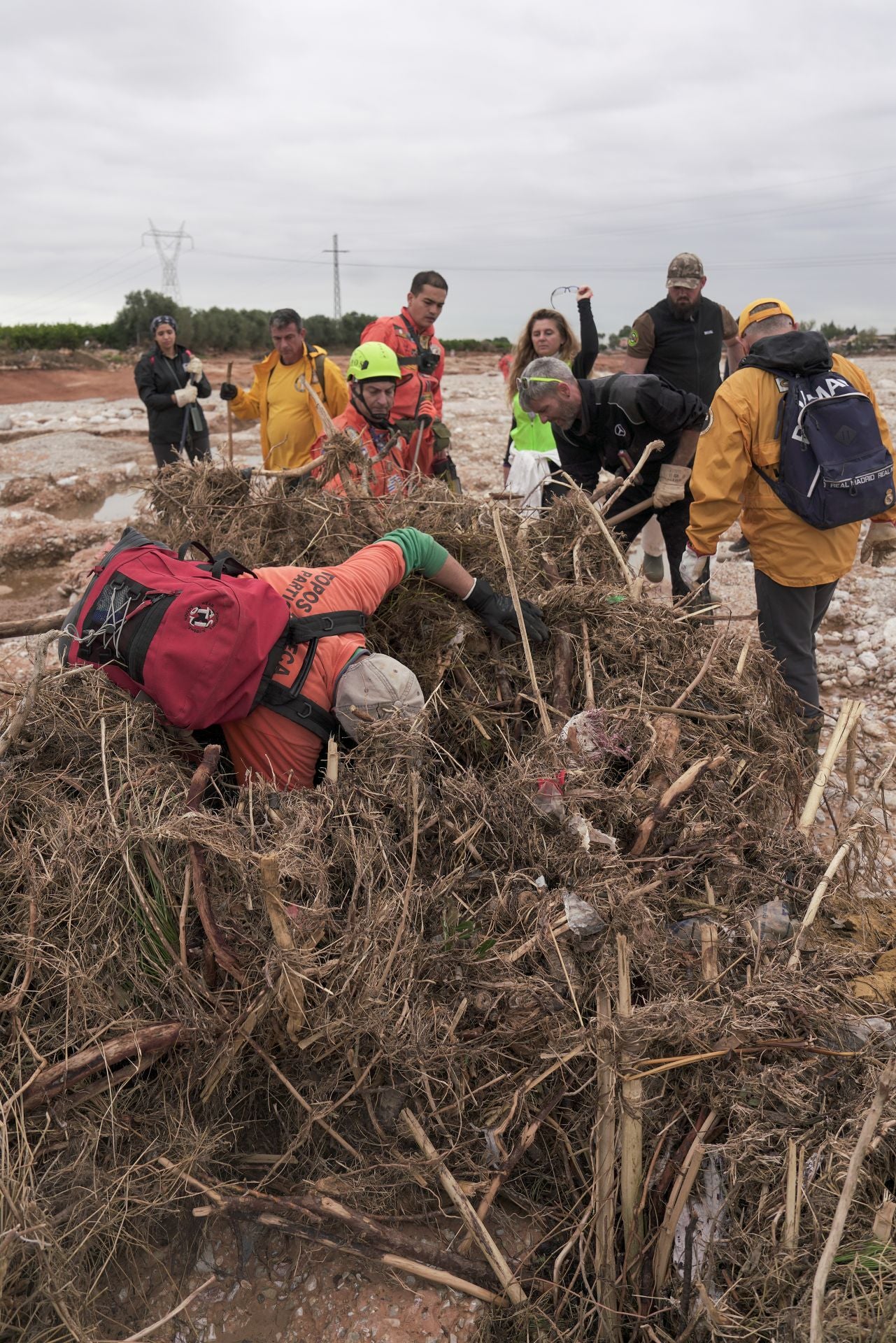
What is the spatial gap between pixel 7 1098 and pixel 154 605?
43.2 inches

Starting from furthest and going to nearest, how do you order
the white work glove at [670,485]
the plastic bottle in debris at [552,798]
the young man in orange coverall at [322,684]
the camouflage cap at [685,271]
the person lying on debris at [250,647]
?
the camouflage cap at [685,271] < the white work glove at [670,485] < the young man in orange coverall at [322,684] < the plastic bottle in debris at [552,798] < the person lying on debris at [250,647]

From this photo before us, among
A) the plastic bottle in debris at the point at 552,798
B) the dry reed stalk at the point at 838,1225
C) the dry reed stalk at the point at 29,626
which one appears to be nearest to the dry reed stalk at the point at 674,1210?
the dry reed stalk at the point at 838,1225

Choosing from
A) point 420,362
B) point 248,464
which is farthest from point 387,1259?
point 248,464

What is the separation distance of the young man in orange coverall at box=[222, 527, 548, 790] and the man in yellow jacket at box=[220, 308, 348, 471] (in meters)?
2.53

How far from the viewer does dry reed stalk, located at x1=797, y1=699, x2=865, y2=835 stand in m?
2.51

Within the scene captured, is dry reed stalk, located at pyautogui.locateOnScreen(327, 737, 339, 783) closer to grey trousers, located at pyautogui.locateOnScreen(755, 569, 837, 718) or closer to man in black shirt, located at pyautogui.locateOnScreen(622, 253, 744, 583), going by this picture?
grey trousers, located at pyautogui.locateOnScreen(755, 569, 837, 718)

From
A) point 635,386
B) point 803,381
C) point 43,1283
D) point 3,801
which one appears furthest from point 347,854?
point 635,386

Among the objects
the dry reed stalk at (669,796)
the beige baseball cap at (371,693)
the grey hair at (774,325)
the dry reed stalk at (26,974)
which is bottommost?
the dry reed stalk at (26,974)

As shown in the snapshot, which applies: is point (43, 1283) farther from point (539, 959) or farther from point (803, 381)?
point (803, 381)

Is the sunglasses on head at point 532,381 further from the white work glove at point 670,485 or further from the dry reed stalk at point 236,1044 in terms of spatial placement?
the dry reed stalk at point 236,1044

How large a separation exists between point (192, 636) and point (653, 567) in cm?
361

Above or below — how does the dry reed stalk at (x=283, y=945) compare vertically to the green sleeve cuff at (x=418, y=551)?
below

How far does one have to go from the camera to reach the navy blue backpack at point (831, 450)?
10.1 feet

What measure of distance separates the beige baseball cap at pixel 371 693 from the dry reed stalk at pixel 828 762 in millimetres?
1168
